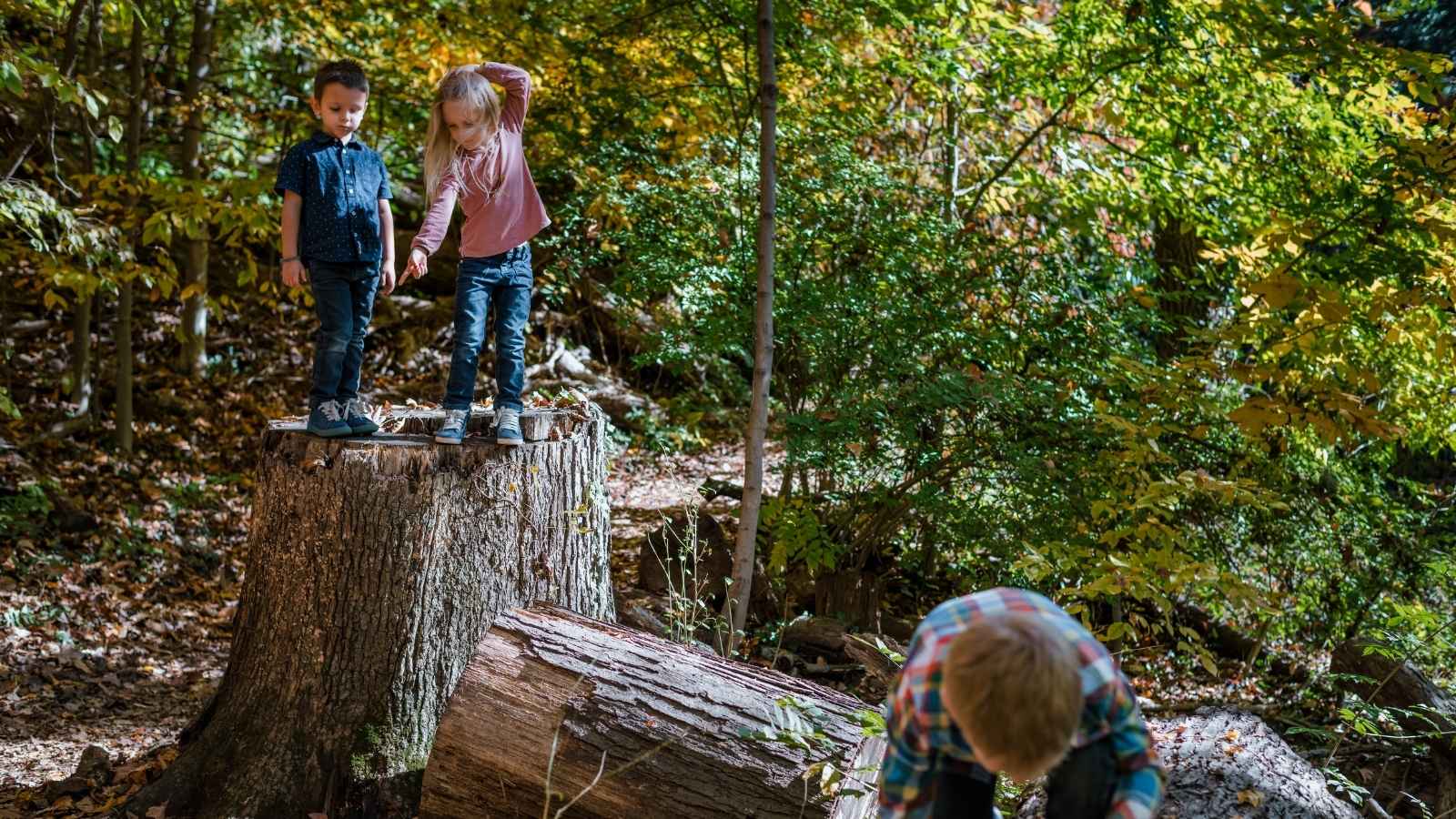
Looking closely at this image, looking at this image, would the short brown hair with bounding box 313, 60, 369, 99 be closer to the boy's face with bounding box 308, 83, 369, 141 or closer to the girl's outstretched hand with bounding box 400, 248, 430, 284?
the boy's face with bounding box 308, 83, 369, 141

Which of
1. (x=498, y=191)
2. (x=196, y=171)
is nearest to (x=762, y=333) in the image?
(x=498, y=191)

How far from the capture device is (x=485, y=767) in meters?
3.12

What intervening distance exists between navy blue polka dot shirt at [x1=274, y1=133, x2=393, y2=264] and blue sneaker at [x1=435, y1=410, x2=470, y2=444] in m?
0.69

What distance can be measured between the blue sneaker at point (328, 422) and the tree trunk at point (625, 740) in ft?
3.29

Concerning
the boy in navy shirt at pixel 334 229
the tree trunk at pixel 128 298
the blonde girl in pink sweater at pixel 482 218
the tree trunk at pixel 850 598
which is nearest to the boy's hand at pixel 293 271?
the boy in navy shirt at pixel 334 229

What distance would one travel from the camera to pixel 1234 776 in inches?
133

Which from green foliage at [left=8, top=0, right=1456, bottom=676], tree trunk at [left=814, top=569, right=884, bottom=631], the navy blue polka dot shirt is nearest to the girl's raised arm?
the navy blue polka dot shirt

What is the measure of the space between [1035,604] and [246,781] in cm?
284

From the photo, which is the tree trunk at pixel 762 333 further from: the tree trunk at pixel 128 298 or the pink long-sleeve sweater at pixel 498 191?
the tree trunk at pixel 128 298

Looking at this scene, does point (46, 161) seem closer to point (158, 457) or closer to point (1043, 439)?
point (158, 457)

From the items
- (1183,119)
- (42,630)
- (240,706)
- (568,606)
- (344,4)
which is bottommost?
(42,630)

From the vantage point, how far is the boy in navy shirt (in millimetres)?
3863

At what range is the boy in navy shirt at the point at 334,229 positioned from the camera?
12.7ft

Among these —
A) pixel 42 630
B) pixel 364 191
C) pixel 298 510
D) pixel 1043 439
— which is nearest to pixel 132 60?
pixel 42 630
